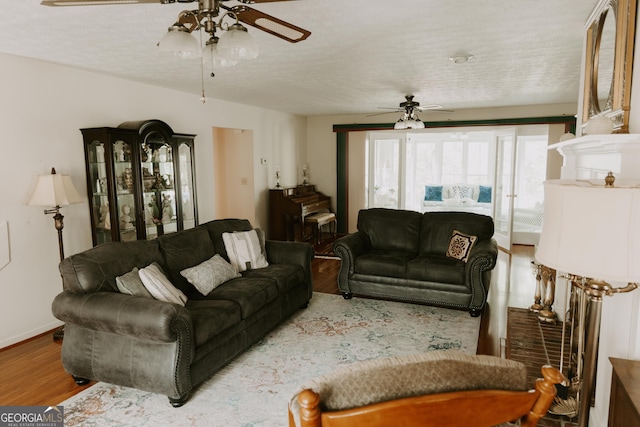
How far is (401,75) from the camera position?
14.2ft

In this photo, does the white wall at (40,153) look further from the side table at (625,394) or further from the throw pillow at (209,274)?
the side table at (625,394)

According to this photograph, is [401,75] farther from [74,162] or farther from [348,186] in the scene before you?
[348,186]

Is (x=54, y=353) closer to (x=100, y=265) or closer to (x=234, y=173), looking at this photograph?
(x=100, y=265)

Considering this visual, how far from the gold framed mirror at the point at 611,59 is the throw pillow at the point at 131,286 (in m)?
2.87

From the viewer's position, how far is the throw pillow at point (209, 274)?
3.35 metres

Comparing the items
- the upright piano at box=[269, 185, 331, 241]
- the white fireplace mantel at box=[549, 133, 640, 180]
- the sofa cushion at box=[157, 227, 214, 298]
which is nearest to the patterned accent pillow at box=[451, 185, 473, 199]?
the upright piano at box=[269, 185, 331, 241]

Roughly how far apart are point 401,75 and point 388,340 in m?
2.67

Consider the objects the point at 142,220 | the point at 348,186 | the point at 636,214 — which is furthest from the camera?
the point at 348,186

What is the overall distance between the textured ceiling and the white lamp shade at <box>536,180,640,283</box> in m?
1.62

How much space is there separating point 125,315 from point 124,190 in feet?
6.72

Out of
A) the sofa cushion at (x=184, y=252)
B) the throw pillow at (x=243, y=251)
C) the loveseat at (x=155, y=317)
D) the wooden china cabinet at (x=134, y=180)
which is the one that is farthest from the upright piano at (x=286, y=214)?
the loveseat at (x=155, y=317)

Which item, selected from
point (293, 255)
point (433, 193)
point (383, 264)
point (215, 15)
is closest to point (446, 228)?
point (383, 264)

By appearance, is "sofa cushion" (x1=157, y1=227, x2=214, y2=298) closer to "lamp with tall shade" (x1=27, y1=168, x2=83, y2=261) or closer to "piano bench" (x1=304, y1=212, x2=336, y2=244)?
"lamp with tall shade" (x1=27, y1=168, x2=83, y2=261)

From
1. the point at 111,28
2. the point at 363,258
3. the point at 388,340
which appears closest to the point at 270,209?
the point at 363,258
